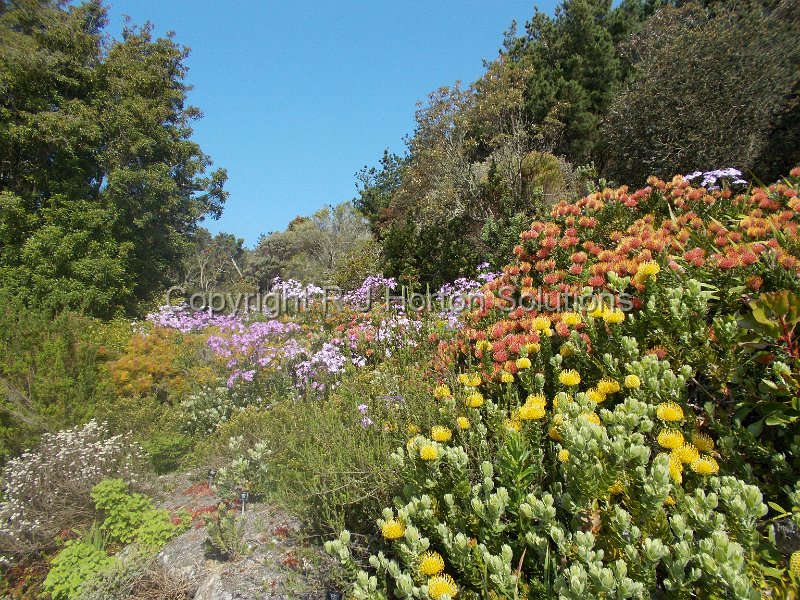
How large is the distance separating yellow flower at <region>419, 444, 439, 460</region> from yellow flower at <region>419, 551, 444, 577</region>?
303 mm

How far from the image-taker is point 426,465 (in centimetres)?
165

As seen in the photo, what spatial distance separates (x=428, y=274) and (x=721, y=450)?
248 inches

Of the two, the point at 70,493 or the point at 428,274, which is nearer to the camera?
the point at 70,493

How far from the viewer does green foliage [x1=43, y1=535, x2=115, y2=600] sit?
104 inches

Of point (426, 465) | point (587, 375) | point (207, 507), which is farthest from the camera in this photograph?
point (207, 507)

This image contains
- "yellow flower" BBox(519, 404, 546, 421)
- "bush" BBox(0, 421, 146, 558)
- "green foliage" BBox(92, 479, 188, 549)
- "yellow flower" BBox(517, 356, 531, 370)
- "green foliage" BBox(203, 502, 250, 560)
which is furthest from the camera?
"bush" BBox(0, 421, 146, 558)

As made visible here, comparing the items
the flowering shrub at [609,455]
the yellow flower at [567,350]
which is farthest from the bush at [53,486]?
the yellow flower at [567,350]

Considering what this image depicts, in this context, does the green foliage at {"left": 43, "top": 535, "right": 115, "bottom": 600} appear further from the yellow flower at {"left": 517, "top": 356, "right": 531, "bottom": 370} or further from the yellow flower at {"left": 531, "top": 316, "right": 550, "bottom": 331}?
the yellow flower at {"left": 531, "top": 316, "right": 550, "bottom": 331}

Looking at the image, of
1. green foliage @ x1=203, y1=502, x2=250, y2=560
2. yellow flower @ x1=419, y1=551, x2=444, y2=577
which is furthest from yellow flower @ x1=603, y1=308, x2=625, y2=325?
green foliage @ x1=203, y1=502, x2=250, y2=560

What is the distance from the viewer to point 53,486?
3.48 m

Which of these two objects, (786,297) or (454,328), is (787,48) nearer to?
(454,328)

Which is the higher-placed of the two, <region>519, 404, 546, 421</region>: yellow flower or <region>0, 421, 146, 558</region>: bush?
<region>519, 404, 546, 421</region>: yellow flower

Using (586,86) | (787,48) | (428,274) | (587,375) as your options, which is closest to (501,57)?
(586,86)

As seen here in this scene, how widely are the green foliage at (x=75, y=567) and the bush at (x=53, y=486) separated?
0.62 m
